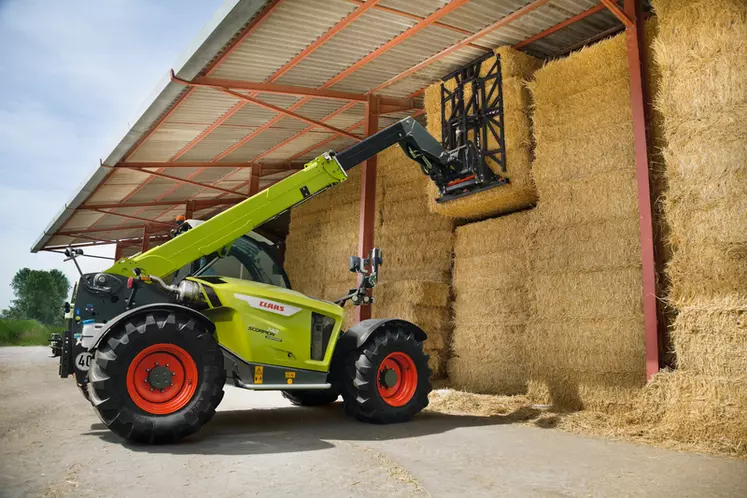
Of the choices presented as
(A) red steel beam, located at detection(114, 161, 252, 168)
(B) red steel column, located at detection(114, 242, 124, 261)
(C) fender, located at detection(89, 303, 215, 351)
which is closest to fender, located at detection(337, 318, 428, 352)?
(C) fender, located at detection(89, 303, 215, 351)

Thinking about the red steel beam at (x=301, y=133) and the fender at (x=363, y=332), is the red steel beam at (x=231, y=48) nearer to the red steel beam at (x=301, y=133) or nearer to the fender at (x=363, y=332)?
the red steel beam at (x=301, y=133)

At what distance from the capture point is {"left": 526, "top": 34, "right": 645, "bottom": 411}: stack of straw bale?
6.89m

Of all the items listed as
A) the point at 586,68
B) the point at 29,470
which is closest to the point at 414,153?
the point at 586,68

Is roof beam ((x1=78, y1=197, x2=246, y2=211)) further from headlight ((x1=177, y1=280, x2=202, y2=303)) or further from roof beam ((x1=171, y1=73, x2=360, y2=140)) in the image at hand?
headlight ((x1=177, y1=280, x2=202, y2=303))

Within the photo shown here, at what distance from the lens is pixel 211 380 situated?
507 cm

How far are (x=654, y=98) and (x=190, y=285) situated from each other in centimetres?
558

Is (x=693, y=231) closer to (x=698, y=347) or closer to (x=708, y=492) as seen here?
(x=698, y=347)

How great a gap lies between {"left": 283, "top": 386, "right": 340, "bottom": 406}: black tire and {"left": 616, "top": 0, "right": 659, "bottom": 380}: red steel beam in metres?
3.81

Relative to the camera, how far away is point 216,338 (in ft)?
18.4

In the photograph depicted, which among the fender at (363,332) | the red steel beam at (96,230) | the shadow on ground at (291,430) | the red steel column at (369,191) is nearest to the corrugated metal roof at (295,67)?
the red steel column at (369,191)

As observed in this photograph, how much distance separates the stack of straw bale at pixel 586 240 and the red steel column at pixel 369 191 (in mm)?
3374

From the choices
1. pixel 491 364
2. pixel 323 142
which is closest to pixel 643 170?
pixel 491 364

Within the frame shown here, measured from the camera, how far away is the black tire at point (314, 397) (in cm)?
760

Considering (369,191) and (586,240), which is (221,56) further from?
(586,240)
